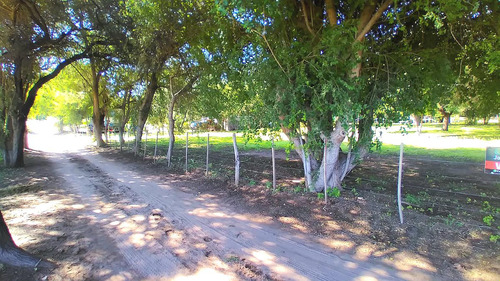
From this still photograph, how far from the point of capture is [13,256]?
11.3 feet

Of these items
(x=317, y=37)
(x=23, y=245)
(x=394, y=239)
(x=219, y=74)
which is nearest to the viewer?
(x=23, y=245)

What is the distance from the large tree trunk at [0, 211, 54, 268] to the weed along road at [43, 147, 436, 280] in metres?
1.02

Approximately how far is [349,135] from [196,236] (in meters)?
A: 4.42

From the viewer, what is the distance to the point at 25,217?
213 inches

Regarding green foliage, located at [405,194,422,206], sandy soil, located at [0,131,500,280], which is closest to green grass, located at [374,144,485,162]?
sandy soil, located at [0,131,500,280]

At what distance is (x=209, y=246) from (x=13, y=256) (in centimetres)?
259

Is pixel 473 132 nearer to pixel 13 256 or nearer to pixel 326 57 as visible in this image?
pixel 326 57

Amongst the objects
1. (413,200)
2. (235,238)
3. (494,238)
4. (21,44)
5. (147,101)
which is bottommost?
(235,238)

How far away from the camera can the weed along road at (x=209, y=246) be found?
3475mm

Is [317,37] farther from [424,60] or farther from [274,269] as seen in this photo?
[274,269]

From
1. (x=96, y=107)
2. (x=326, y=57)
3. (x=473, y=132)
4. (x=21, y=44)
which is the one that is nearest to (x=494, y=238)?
(x=326, y=57)

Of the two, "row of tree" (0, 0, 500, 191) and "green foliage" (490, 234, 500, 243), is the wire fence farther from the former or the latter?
"row of tree" (0, 0, 500, 191)

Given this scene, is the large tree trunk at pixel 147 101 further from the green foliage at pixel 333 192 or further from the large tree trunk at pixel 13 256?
the large tree trunk at pixel 13 256

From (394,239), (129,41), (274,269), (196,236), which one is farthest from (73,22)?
(394,239)
